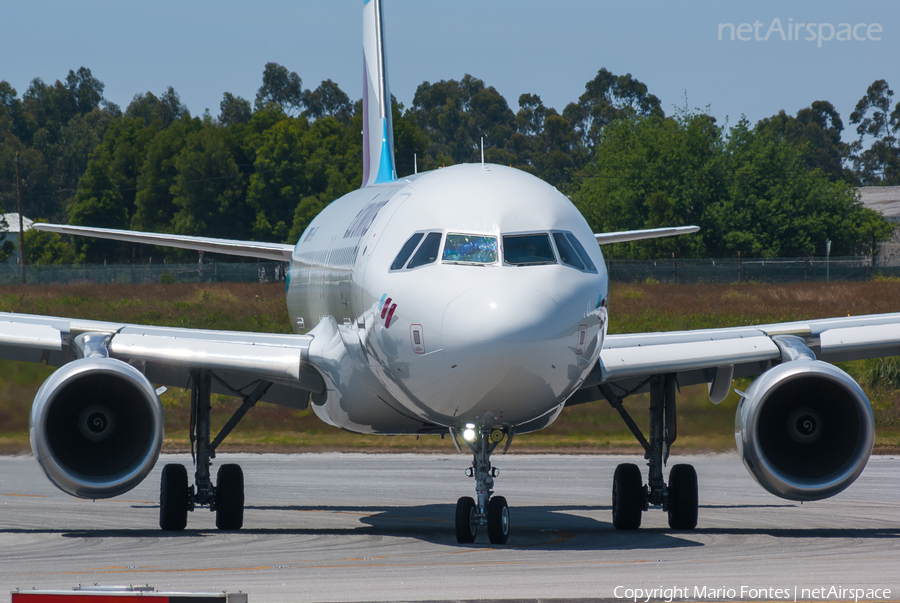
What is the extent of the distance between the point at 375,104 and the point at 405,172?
92406mm

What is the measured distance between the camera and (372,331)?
1223 cm

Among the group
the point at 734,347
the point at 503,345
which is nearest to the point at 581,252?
the point at 503,345

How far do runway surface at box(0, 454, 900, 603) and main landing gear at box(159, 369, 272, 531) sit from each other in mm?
349

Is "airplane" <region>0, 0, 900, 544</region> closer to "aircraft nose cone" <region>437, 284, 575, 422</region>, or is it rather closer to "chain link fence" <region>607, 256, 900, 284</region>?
"aircraft nose cone" <region>437, 284, 575, 422</region>

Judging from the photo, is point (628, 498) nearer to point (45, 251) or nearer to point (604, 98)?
point (45, 251)

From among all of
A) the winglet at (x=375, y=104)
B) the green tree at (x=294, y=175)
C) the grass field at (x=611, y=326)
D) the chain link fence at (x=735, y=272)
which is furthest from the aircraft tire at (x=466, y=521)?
the green tree at (x=294, y=175)

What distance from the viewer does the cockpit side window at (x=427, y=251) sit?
1153 centimetres

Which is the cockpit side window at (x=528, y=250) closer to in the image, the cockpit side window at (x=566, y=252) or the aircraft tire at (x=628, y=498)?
the cockpit side window at (x=566, y=252)

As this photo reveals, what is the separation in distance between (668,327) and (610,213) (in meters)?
46.2

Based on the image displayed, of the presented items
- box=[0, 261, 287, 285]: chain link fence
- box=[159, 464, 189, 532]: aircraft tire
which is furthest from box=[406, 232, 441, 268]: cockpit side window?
box=[0, 261, 287, 285]: chain link fence

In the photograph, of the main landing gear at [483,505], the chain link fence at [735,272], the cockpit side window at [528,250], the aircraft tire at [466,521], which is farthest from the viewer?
the chain link fence at [735,272]

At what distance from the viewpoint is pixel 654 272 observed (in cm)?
5728

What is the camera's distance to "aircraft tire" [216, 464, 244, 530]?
15070mm

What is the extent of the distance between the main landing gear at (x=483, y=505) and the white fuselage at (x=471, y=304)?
1.51ft
